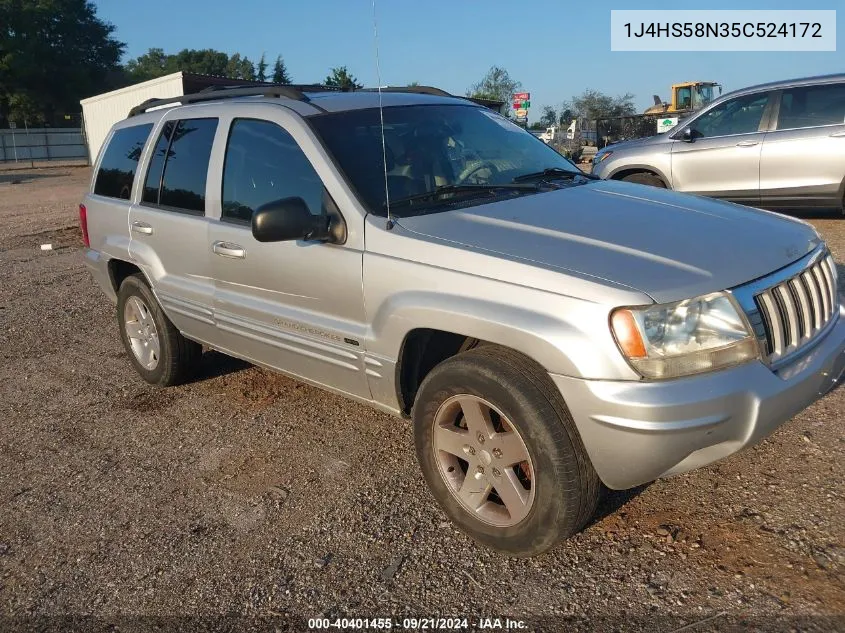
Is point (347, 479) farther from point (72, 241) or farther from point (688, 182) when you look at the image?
point (72, 241)

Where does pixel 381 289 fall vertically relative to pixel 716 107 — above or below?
below

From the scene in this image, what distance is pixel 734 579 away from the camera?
8.55ft

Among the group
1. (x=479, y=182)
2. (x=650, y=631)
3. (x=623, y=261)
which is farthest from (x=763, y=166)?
(x=650, y=631)

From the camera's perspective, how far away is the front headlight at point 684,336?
2.44m

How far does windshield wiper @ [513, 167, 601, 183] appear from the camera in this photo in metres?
3.81

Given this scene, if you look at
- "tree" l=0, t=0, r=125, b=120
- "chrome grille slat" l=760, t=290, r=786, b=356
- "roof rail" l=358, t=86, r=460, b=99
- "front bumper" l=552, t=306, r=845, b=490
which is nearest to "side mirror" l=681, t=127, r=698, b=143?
"roof rail" l=358, t=86, r=460, b=99

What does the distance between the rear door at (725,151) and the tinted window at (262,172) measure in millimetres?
6485

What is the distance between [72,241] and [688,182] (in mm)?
9575

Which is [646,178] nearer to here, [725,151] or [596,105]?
[725,151]

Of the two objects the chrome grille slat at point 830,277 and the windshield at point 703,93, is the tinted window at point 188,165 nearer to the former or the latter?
the chrome grille slat at point 830,277

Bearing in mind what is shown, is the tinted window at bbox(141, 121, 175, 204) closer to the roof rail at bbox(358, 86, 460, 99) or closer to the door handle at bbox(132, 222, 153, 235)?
the door handle at bbox(132, 222, 153, 235)

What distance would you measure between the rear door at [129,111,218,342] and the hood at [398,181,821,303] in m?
1.59

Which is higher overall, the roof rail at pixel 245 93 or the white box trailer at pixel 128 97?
the white box trailer at pixel 128 97

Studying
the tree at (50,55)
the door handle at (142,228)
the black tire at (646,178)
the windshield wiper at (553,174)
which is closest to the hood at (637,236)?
the windshield wiper at (553,174)
